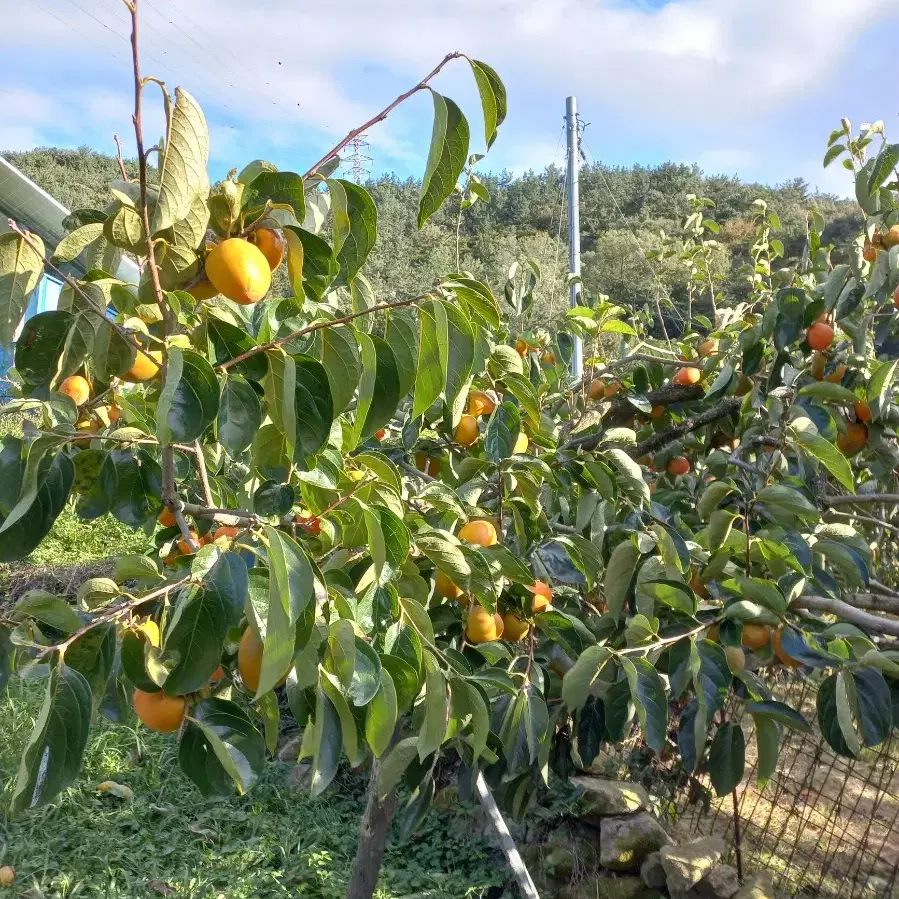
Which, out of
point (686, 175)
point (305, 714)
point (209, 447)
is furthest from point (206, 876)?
point (686, 175)

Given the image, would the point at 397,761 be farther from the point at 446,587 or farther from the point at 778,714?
the point at 778,714

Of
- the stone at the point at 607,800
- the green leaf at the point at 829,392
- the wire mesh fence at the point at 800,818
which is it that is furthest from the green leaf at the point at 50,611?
the stone at the point at 607,800

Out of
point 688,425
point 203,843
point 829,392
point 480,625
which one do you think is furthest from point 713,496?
point 203,843

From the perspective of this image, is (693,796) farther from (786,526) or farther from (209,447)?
(209,447)

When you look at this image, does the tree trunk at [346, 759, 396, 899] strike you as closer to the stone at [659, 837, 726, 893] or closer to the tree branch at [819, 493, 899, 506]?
the stone at [659, 837, 726, 893]

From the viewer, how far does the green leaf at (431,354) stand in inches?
34.4

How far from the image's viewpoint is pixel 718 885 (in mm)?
2426

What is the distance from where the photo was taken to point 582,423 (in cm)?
225

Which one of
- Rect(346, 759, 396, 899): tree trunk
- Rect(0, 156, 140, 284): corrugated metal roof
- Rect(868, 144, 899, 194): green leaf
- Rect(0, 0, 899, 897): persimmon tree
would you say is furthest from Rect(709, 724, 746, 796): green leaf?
Rect(0, 156, 140, 284): corrugated metal roof

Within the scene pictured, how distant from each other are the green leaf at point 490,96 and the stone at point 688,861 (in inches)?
93.7

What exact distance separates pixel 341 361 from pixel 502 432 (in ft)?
1.81

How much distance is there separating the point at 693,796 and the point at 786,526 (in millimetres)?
1753

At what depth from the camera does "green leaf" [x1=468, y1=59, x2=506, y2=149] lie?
0.85 metres

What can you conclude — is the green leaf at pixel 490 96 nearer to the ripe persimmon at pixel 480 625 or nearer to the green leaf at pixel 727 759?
the ripe persimmon at pixel 480 625
